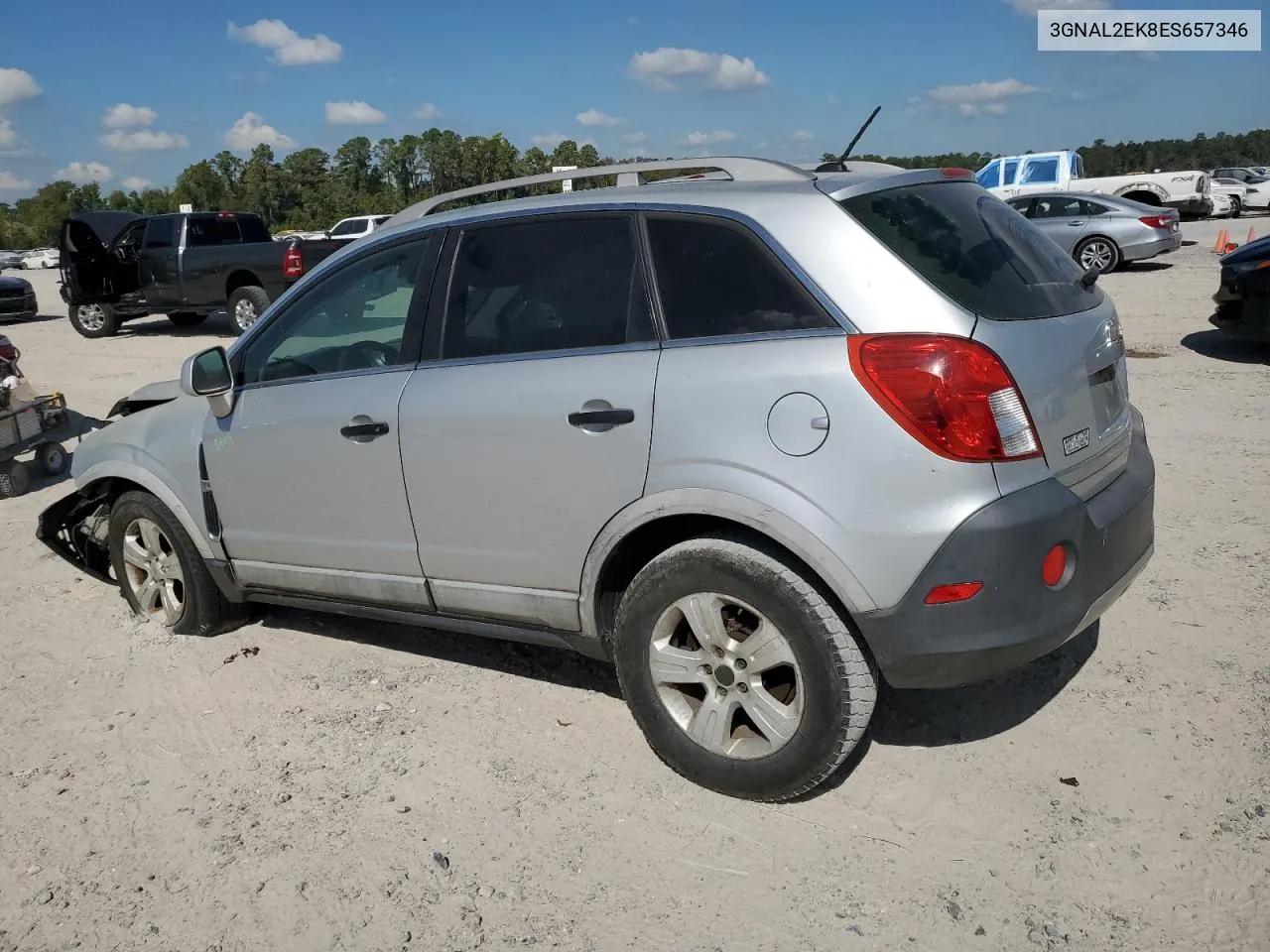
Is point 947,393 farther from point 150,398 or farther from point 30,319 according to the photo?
point 30,319

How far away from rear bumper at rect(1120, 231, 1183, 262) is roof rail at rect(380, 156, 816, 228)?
1580 centimetres

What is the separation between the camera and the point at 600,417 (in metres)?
3.27

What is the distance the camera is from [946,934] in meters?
2.65

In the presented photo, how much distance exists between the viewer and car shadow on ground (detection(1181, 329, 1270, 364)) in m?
9.56

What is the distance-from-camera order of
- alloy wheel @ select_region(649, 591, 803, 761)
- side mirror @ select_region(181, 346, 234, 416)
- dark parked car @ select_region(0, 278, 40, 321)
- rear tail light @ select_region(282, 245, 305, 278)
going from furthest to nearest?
dark parked car @ select_region(0, 278, 40, 321), rear tail light @ select_region(282, 245, 305, 278), side mirror @ select_region(181, 346, 234, 416), alloy wheel @ select_region(649, 591, 803, 761)

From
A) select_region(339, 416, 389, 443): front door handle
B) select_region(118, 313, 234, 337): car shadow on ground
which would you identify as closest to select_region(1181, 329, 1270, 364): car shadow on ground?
select_region(339, 416, 389, 443): front door handle

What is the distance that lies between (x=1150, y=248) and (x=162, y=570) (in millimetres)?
16725

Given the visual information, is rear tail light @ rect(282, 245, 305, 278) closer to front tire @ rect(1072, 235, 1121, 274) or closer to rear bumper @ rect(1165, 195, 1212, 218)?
front tire @ rect(1072, 235, 1121, 274)

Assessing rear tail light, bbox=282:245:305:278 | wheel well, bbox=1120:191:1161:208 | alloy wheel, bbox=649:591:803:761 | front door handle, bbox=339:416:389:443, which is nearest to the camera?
alloy wheel, bbox=649:591:803:761

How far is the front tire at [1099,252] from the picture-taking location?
17.4 meters

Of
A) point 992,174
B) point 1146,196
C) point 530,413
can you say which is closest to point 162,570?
point 530,413

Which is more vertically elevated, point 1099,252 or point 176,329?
point 176,329

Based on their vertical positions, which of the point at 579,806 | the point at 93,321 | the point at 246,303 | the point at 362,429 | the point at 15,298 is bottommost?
the point at 579,806

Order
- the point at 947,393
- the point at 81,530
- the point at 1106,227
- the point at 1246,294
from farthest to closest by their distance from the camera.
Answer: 1. the point at 1106,227
2. the point at 1246,294
3. the point at 81,530
4. the point at 947,393
